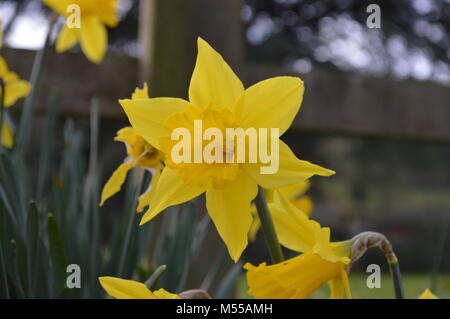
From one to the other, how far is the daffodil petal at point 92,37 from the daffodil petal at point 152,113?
1.81ft

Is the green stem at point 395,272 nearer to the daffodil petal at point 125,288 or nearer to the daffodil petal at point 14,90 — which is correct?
the daffodil petal at point 125,288

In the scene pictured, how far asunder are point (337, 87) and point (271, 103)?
0.93 metres

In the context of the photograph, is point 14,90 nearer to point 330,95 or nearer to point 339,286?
point 339,286

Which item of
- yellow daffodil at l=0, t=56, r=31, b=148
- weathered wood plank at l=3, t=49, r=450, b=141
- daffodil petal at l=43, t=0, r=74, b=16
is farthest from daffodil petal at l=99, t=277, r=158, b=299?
weathered wood plank at l=3, t=49, r=450, b=141

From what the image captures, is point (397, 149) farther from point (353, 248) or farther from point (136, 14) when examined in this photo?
point (353, 248)

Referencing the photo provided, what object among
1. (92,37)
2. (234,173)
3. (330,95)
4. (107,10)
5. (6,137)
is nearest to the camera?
(234,173)

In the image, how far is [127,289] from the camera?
0.30 meters

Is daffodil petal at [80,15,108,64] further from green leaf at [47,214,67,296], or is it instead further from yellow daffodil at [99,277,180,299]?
yellow daffodil at [99,277,180,299]

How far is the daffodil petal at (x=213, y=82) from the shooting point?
0.32m

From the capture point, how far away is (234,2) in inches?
42.5

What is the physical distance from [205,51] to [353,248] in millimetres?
140

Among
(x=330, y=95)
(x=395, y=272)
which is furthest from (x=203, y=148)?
(x=330, y=95)

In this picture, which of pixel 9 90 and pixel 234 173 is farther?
pixel 9 90

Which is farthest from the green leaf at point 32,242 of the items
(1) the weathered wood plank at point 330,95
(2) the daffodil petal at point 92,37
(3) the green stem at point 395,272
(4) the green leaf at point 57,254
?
(1) the weathered wood plank at point 330,95
